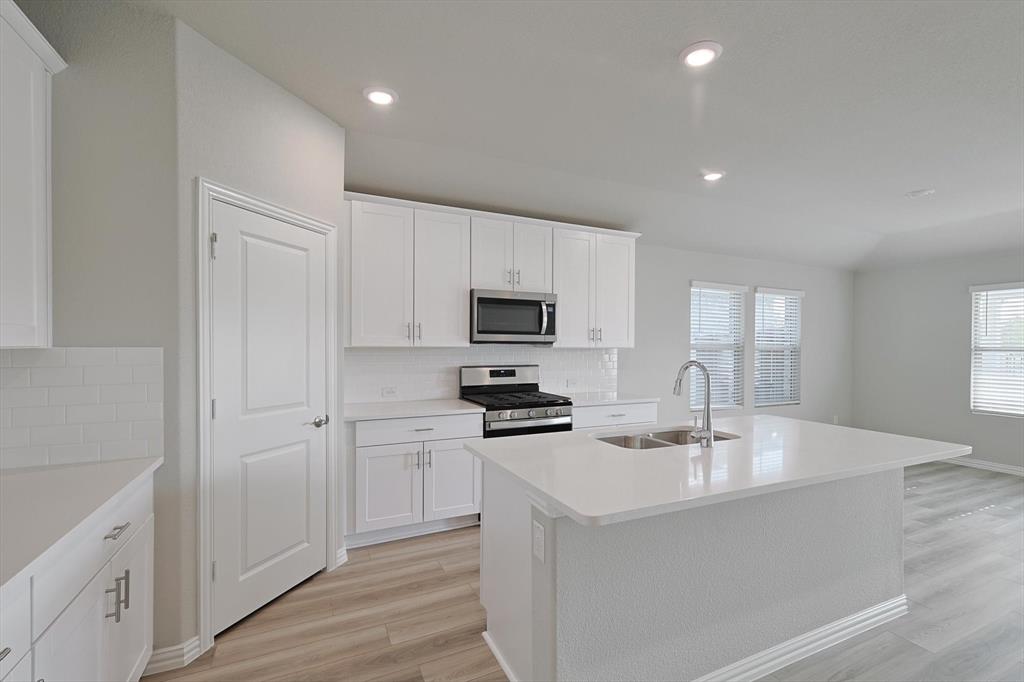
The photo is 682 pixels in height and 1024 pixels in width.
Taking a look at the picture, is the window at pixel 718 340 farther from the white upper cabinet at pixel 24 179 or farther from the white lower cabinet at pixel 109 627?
the white upper cabinet at pixel 24 179

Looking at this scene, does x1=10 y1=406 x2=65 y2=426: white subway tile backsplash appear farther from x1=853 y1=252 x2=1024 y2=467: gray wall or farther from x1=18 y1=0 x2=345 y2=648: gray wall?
x1=853 y1=252 x2=1024 y2=467: gray wall

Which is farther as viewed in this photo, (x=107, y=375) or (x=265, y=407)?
(x=265, y=407)

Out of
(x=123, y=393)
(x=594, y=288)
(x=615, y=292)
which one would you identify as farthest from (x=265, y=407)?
(x=615, y=292)

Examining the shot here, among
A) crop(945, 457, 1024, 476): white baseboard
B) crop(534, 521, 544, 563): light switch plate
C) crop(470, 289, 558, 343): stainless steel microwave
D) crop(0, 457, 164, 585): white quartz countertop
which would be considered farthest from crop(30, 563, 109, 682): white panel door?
crop(945, 457, 1024, 476): white baseboard

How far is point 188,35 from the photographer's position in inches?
77.7

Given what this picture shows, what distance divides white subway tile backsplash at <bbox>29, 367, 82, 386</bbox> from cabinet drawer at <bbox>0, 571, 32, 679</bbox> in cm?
105

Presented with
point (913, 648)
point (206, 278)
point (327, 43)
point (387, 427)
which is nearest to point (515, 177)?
point (327, 43)

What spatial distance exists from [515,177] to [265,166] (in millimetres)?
1869

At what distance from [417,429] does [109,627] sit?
189cm

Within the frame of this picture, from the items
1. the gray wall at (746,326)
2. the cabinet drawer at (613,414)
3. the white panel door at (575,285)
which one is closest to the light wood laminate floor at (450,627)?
the cabinet drawer at (613,414)

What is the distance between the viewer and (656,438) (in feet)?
8.11

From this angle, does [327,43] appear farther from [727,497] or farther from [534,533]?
[727,497]

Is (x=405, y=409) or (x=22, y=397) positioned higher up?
(x=22, y=397)

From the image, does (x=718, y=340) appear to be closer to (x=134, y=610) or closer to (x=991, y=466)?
(x=991, y=466)
